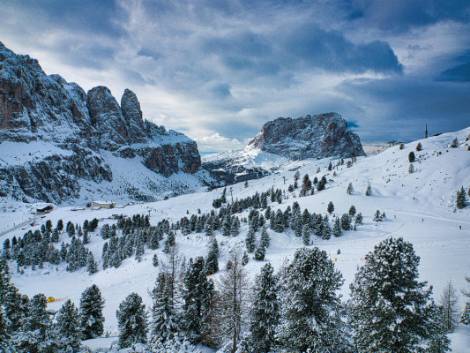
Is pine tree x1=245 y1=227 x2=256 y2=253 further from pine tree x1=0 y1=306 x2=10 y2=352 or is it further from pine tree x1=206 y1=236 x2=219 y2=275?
pine tree x1=0 y1=306 x2=10 y2=352

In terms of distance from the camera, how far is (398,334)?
14797 mm

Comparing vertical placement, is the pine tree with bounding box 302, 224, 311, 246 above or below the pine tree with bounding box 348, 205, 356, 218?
below

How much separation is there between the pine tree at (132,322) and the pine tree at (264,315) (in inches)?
511

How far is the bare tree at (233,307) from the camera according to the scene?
2314 centimetres

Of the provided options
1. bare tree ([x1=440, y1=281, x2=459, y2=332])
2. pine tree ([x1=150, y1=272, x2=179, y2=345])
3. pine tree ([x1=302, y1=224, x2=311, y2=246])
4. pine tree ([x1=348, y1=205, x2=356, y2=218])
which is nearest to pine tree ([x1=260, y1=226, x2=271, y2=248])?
pine tree ([x1=302, y1=224, x2=311, y2=246])

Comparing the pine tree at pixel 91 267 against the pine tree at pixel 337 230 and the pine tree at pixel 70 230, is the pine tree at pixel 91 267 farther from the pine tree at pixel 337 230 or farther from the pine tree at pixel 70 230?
the pine tree at pixel 337 230

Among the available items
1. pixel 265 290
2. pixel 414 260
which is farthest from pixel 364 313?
pixel 265 290

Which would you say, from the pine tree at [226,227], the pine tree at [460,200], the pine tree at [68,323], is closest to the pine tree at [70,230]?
the pine tree at [226,227]

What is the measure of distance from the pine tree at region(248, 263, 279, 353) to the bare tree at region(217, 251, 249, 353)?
108cm

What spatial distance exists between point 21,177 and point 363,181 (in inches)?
8867

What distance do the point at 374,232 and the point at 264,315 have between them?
65371 millimetres

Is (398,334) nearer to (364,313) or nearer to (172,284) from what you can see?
(364,313)

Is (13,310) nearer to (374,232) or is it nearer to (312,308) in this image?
(312,308)

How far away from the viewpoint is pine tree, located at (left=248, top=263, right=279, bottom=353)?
22.1 metres
